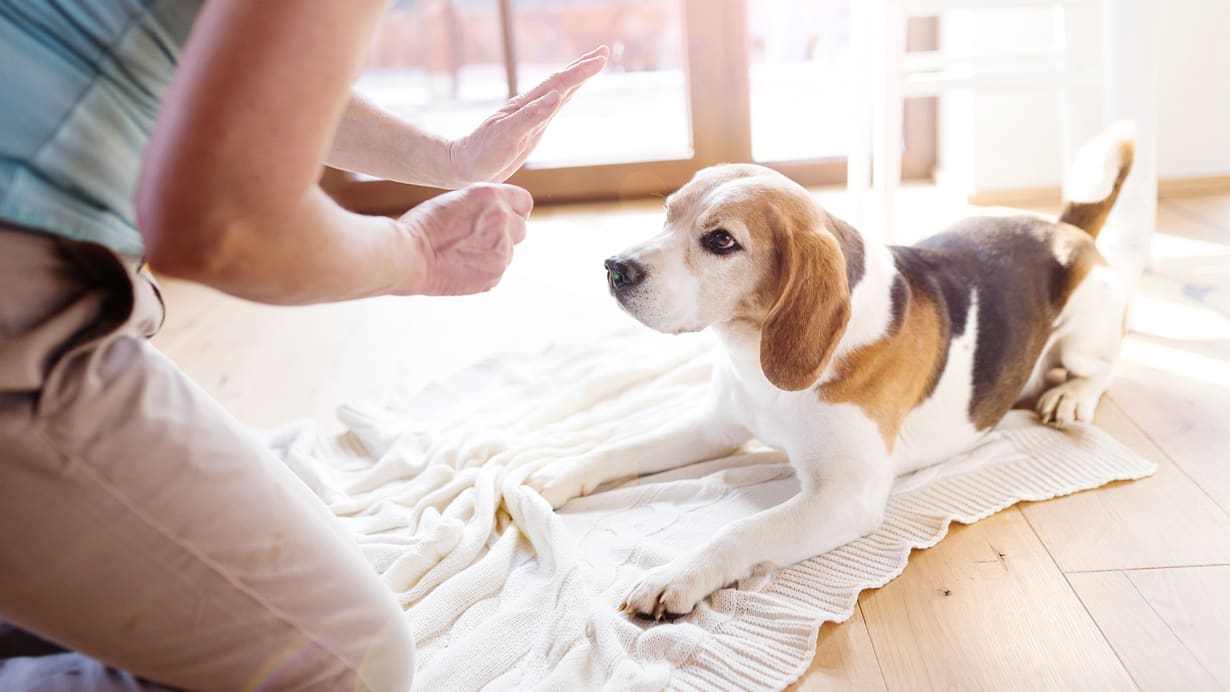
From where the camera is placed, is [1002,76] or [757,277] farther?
[1002,76]

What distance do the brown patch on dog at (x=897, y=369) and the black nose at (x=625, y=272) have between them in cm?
39

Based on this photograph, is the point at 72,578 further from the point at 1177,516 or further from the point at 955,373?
the point at 1177,516

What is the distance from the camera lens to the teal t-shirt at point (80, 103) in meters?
0.87

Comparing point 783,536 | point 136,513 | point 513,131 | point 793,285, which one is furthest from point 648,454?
point 136,513

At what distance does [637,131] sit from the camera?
4520mm

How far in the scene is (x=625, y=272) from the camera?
164 centimetres

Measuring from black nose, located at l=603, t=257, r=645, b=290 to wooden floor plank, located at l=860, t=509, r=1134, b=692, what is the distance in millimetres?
649

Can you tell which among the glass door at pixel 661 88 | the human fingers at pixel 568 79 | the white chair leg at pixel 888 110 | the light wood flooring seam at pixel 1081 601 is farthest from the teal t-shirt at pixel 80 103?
the glass door at pixel 661 88

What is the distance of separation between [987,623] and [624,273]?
2.64ft

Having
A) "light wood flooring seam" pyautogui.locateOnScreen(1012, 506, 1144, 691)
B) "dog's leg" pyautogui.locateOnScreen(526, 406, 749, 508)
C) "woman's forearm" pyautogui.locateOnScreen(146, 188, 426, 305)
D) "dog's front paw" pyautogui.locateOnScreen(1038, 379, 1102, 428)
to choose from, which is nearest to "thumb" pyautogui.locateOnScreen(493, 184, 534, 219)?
"woman's forearm" pyautogui.locateOnScreen(146, 188, 426, 305)

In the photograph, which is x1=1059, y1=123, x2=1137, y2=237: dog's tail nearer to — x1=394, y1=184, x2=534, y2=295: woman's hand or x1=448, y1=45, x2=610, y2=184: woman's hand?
x1=448, y1=45, x2=610, y2=184: woman's hand

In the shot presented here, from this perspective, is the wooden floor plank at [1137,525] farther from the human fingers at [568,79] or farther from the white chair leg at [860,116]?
the white chair leg at [860,116]

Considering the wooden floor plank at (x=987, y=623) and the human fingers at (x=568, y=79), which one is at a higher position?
the human fingers at (x=568, y=79)

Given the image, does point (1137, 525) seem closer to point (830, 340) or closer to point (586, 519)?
point (830, 340)
